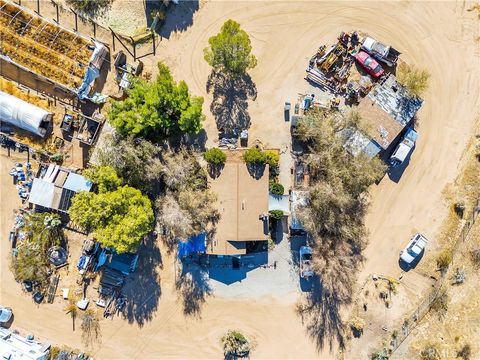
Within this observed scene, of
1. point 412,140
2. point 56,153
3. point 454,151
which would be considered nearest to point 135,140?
point 56,153

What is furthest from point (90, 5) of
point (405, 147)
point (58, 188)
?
point (405, 147)

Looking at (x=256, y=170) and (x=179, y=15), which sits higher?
(x=179, y=15)

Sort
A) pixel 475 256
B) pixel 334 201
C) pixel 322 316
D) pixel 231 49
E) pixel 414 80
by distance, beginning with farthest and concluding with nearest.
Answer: pixel 322 316 < pixel 475 256 < pixel 414 80 < pixel 334 201 < pixel 231 49

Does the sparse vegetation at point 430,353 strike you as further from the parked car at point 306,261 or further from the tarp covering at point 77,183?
the tarp covering at point 77,183

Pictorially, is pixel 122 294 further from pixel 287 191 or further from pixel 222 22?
pixel 222 22

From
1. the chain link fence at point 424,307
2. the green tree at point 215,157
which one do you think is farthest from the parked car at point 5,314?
the chain link fence at point 424,307

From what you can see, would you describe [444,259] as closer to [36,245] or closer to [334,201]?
[334,201]
